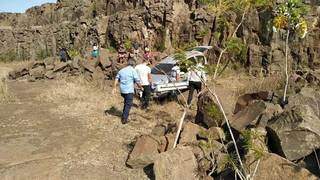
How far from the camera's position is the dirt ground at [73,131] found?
8305 millimetres

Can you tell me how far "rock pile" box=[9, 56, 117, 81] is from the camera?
1925cm

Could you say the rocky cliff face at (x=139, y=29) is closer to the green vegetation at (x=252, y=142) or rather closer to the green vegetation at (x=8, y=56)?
the green vegetation at (x=8, y=56)

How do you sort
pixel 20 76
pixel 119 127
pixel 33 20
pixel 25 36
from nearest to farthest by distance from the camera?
pixel 119 127, pixel 20 76, pixel 25 36, pixel 33 20

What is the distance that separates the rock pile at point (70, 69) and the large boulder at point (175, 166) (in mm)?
11563

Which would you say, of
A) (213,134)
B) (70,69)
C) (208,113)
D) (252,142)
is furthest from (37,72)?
(252,142)

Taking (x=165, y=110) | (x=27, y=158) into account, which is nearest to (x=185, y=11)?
(x=165, y=110)

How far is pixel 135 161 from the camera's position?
823 cm

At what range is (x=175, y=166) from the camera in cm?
731

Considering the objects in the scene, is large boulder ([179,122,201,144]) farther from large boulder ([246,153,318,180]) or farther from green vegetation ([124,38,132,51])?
green vegetation ([124,38,132,51])

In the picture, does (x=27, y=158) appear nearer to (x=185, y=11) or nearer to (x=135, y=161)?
(x=135, y=161)

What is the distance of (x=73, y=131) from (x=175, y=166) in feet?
14.5

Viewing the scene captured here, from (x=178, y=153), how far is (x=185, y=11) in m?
16.5

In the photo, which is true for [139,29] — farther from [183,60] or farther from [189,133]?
[183,60]

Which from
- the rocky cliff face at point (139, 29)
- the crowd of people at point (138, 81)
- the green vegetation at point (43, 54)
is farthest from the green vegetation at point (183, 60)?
the green vegetation at point (43, 54)
